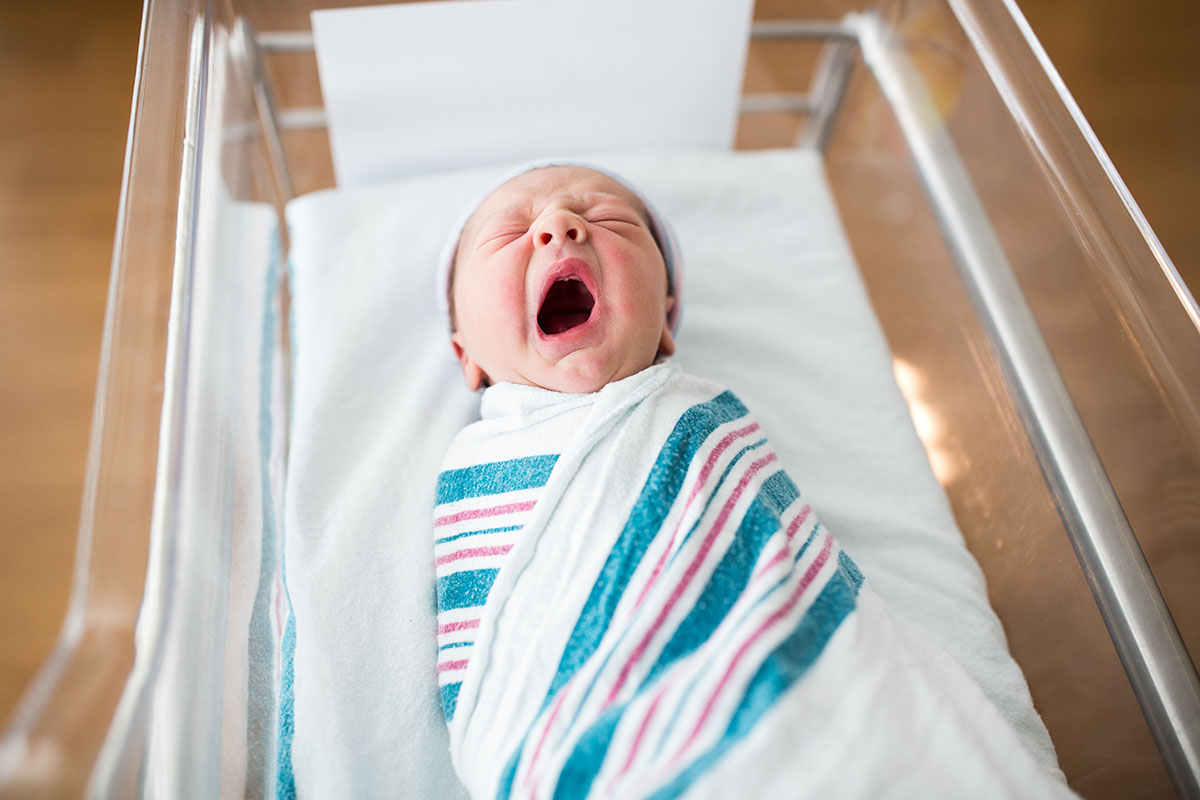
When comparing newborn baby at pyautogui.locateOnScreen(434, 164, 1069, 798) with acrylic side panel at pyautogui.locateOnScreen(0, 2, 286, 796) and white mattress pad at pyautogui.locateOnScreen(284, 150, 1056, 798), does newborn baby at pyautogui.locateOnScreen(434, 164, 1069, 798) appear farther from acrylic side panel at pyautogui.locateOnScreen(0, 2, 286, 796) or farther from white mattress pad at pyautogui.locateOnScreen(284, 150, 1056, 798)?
acrylic side panel at pyautogui.locateOnScreen(0, 2, 286, 796)

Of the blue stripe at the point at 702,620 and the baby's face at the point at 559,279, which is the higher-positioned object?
the baby's face at the point at 559,279

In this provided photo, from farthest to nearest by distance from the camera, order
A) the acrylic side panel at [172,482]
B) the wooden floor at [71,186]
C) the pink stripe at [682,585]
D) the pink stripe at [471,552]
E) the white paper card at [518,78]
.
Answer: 1. the wooden floor at [71,186]
2. the white paper card at [518,78]
3. the pink stripe at [471,552]
4. the pink stripe at [682,585]
5. the acrylic side panel at [172,482]

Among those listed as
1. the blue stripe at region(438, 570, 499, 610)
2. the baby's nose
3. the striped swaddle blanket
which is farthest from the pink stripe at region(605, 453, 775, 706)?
the baby's nose

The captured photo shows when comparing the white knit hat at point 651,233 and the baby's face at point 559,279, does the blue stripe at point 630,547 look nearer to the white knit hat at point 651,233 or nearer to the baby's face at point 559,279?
the baby's face at point 559,279

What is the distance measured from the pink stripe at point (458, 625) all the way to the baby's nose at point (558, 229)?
0.35 m

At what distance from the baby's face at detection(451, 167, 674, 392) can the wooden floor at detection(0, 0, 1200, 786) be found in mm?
875

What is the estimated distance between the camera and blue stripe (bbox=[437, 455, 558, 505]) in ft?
2.61

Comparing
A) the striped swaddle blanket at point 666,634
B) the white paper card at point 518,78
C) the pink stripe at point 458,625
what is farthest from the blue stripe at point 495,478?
the white paper card at point 518,78

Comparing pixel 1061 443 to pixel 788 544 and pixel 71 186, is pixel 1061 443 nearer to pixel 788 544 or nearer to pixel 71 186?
pixel 788 544

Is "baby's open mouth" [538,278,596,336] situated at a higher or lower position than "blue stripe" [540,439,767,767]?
higher

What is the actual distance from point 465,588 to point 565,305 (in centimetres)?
32

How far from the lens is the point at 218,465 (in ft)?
2.68

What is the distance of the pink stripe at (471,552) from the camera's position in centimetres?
78

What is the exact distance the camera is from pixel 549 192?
0.91 meters
